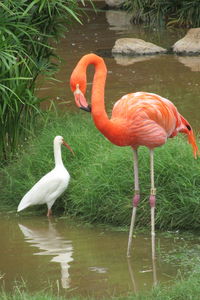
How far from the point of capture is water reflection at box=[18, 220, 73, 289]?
5.78m

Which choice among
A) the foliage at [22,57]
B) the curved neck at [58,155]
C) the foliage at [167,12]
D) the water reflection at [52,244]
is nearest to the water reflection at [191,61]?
the foliage at [167,12]

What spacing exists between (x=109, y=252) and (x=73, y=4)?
2.91 m

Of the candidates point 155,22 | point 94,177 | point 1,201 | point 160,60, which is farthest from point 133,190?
point 155,22

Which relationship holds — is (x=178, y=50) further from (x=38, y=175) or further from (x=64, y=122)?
(x=38, y=175)

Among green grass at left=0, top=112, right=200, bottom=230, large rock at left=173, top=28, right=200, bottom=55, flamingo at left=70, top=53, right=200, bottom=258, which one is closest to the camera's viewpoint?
flamingo at left=70, top=53, right=200, bottom=258

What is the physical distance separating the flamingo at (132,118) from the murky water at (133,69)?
2.71 m

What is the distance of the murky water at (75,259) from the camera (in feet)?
17.3

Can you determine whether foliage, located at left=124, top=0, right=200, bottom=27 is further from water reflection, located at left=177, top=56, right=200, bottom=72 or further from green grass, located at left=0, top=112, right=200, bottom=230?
green grass, located at left=0, top=112, right=200, bottom=230

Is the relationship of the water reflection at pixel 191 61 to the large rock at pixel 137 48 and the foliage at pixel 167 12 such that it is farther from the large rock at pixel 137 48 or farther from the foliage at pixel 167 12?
the foliage at pixel 167 12

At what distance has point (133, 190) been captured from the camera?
6.59 meters

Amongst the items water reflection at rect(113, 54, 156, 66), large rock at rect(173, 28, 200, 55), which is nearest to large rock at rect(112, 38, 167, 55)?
water reflection at rect(113, 54, 156, 66)

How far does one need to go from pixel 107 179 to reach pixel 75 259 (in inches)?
39.0

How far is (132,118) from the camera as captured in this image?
5.80 meters

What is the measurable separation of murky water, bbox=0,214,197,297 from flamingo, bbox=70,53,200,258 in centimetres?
21
